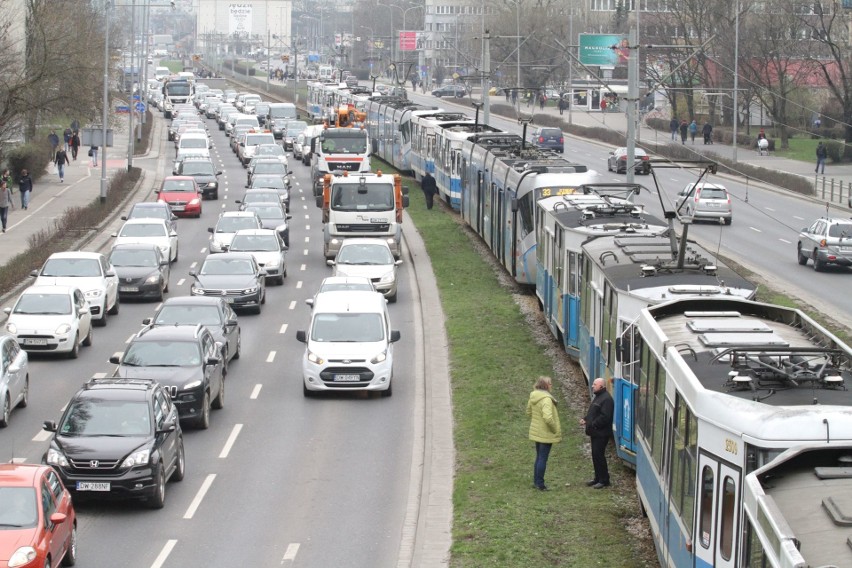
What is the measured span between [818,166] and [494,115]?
161ft

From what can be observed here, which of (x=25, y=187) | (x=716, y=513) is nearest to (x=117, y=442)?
(x=716, y=513)

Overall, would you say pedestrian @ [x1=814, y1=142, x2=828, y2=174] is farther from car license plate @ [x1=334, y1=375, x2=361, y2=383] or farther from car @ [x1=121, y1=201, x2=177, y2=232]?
car license plate @ [x1=334, y1=375, x2=361, y2=383]

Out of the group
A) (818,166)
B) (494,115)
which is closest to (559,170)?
(818,166)

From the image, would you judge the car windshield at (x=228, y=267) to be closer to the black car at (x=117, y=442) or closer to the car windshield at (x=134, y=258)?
the car windshield at (x=134, y=258)

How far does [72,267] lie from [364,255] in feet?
24.4

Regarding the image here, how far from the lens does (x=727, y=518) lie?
1100cm

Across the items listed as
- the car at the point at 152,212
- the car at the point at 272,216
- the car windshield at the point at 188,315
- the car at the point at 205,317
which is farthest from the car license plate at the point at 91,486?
the car at the point at 272,216

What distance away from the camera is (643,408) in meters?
16.2

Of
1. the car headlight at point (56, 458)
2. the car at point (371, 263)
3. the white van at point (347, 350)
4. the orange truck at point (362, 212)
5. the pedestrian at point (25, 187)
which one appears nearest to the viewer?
the car headlight at point (56, 458)

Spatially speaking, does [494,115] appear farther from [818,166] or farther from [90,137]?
[90,137]

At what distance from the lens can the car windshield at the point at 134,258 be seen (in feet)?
118

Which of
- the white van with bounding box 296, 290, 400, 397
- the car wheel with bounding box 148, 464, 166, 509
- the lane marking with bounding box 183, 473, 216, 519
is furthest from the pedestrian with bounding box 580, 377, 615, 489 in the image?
the white van with bounding box 296, 290, 400, 397

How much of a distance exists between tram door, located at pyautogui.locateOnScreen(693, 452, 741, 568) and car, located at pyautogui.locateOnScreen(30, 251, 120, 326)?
22278 mm

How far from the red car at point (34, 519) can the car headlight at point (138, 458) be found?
2.16m
